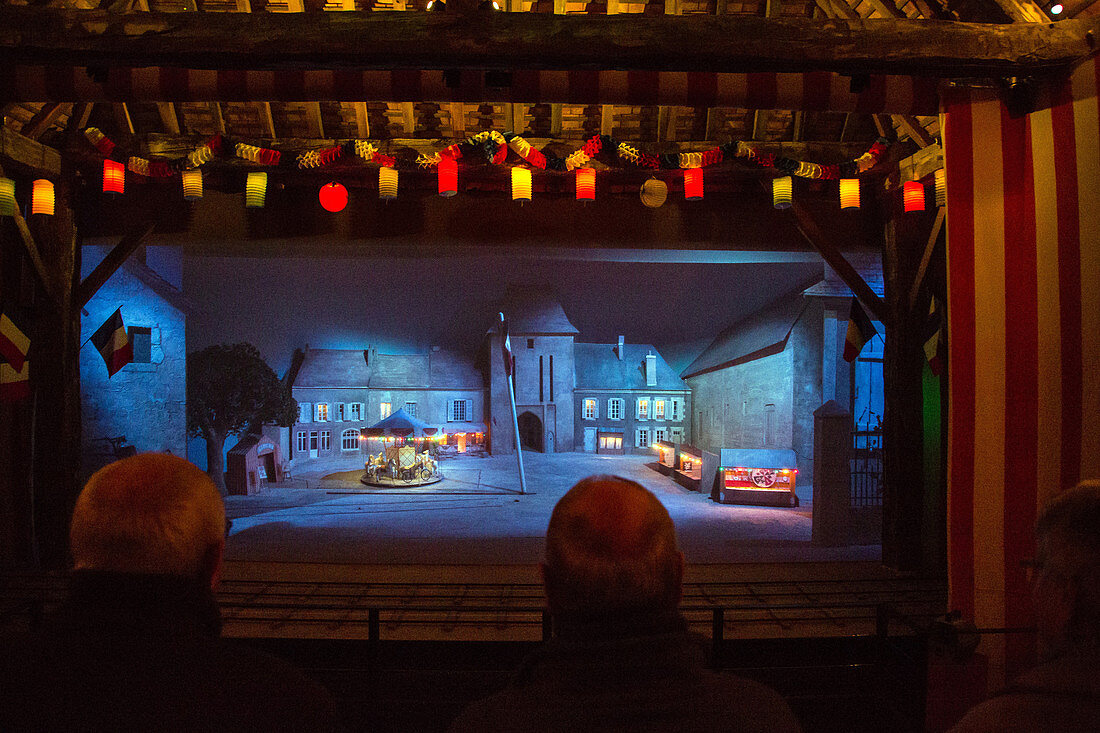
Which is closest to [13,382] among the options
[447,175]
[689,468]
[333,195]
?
[333,195]

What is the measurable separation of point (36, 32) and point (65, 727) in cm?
450

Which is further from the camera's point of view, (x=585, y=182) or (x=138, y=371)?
(x=138, y=371)

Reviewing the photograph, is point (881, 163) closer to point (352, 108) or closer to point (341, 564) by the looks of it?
point (352, 108)

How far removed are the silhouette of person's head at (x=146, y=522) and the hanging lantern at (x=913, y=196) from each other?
22.6ft

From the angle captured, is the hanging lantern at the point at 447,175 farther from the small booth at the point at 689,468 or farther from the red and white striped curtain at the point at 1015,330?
the small booth at the point at 689,468

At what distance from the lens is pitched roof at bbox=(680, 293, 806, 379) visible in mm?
17030

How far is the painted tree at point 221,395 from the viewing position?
1324cm

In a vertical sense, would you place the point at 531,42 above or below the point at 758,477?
above

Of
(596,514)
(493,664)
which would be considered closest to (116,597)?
(596,514)

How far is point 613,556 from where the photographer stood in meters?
1.31

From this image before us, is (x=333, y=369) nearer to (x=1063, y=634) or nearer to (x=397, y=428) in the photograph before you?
(x=397, y=428)

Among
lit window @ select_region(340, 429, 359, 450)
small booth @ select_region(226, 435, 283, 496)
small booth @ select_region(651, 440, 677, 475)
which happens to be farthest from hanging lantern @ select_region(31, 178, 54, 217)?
lit window @ select_region(340, 429, 359, 450)

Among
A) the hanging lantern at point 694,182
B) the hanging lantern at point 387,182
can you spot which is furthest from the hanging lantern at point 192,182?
the hanging lantern at point 694,182

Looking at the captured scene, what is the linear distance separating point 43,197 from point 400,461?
1015 cm
